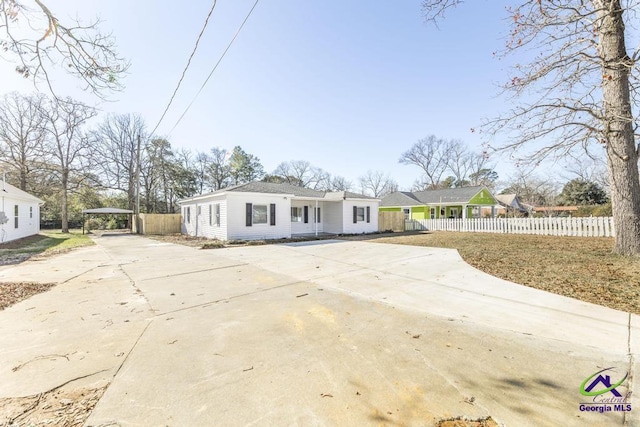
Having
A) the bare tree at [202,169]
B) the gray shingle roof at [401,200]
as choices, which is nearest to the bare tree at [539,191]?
the gray shingle roof at [401,200]

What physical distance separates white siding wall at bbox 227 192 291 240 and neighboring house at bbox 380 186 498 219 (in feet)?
Result: 47.9

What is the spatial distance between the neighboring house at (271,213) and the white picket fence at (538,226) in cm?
562

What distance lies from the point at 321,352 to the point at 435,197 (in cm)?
2711

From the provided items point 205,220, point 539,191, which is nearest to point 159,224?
point 205,220

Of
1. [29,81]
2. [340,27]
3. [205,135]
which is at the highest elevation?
[340,27]

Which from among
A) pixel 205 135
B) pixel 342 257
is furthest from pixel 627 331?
pixel 205 135

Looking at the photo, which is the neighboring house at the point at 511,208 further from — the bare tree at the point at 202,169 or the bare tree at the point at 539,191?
the bare tree at the point at 202,169

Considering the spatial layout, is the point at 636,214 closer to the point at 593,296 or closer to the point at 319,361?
the point at 593,296

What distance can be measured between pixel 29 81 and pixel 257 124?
33.3ft

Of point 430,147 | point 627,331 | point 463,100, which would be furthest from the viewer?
point 430,147

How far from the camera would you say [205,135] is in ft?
45.8

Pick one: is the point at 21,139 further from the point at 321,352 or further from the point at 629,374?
the point at 629,374

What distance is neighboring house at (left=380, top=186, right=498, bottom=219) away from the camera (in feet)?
83.2

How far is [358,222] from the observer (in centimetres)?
1866
